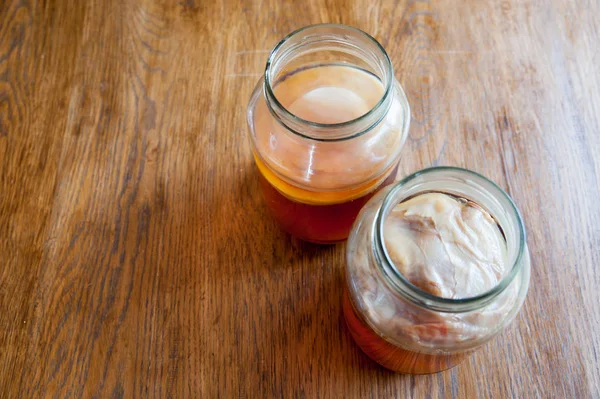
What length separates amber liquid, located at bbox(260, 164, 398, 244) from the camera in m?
0.57

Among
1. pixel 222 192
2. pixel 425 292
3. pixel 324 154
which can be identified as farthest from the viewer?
pixel 222 192

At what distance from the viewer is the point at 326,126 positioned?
480mm

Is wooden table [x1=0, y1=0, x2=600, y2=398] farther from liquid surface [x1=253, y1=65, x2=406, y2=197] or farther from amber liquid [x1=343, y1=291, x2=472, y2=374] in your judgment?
liquid surface [x1=253, y1=65, x2=406, y2=197]

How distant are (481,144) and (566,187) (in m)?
0.11

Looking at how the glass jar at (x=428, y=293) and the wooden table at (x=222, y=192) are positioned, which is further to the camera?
the wooden table at (x=222, y=192)

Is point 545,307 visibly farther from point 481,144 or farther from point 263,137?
point 263,137

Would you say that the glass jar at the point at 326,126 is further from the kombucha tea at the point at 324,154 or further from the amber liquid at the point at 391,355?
the amber liquid at the point at 391,355

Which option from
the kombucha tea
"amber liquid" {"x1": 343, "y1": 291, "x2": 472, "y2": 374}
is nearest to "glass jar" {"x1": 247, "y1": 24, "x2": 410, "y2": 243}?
the kombucha tea

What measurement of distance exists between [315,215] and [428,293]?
19 cm

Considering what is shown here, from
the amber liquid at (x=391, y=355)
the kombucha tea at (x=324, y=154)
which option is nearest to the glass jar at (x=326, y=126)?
the kombucha tea at (x=324, y=154)

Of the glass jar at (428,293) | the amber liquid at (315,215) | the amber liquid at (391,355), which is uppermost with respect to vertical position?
the glass jar at (428,293)

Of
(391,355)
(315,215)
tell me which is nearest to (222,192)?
(315,215)

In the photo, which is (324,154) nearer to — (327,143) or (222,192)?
(327,143)

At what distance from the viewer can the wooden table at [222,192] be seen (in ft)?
1.95
